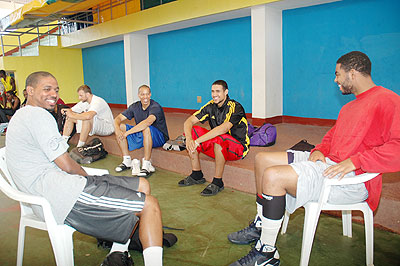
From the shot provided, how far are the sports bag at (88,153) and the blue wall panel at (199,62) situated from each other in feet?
10.1

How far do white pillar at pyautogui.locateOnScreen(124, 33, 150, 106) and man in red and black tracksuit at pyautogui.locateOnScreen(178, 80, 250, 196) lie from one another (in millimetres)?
5306

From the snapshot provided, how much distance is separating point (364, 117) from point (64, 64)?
37.4 ft

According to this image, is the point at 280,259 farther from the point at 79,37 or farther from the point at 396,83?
the point at 79,37

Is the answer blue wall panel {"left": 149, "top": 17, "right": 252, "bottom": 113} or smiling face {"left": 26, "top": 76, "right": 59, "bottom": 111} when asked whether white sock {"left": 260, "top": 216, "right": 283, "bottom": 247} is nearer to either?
smiling face {"left": 26, "top": 76, "right": 59, "bottom": 111}

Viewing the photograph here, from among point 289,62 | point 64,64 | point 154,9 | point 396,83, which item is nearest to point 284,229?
point 396,83

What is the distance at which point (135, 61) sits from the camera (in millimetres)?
8289

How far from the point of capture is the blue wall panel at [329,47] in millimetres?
4578

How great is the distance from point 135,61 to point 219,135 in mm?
5835

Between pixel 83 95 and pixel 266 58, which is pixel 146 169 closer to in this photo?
pixel 83 95

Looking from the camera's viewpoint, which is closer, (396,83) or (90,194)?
(90,194)

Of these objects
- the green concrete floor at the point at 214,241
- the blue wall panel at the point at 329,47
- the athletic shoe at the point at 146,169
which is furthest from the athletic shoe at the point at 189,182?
the blue wall panel at the point at 329,47

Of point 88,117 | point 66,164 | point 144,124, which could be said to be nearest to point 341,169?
point 66,164

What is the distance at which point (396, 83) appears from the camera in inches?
181

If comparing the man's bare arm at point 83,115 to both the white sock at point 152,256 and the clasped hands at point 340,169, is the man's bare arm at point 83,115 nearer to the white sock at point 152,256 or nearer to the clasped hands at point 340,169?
the white sock at point 152,256
